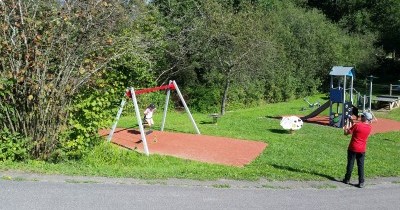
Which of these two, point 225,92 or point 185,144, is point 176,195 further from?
point 225,92

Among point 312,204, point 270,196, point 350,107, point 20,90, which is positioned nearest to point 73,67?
point 20,90

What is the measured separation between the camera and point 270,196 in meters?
8.72

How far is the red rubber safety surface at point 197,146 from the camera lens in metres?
13.4

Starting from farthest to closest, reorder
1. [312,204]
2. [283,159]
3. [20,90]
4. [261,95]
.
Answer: [261,95], [283,159], [20,90], [312,204]

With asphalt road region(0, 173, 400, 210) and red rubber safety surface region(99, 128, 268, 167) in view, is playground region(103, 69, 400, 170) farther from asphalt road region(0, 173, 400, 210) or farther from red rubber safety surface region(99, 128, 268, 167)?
asphalt road region(0, 173, 400, 210)

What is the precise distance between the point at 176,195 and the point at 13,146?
164 inches

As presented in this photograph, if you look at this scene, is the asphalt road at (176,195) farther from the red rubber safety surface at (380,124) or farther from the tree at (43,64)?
the red rubber safety surface at (380,124)

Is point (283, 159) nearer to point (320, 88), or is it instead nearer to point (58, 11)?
point (58, 11)

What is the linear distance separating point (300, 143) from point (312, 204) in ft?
24.3

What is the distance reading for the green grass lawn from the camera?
9820 mm

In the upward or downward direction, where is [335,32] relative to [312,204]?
upward

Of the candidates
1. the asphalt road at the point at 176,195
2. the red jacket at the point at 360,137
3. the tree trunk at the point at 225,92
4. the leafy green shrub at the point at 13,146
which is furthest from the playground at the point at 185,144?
the tree trunk at the point at 225,92

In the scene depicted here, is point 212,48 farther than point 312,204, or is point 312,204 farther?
Answer: point 212,48

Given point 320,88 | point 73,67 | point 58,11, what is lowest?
point 320,88
